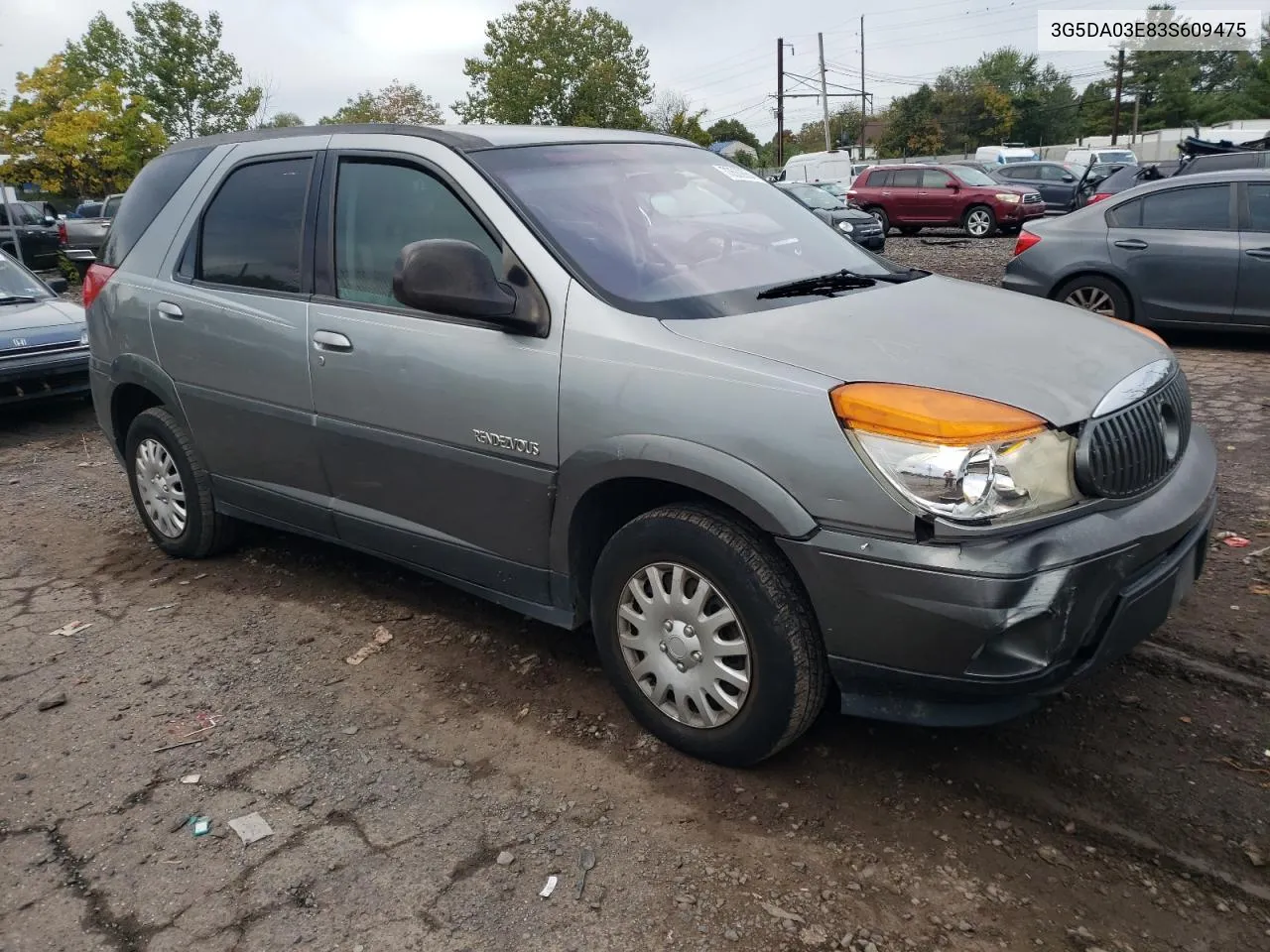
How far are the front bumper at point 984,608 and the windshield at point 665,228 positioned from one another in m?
0.96

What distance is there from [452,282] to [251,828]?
5.44 ft

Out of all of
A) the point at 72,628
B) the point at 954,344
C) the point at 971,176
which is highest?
the point at 971,176

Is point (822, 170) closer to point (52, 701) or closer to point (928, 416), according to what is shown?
point (52, 701)

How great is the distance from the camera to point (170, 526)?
487 centimetres

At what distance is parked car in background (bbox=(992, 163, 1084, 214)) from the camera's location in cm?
2512

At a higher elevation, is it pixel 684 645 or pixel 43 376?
pixel 43 376

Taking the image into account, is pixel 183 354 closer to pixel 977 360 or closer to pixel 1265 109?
pixel 977 360

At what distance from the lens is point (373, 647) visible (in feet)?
13.1

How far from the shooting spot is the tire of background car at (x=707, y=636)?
107 inches

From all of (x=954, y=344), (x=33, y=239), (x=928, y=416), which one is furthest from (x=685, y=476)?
(x=33, y=239)

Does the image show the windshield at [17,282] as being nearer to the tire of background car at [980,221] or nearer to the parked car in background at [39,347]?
the parked car in background at [39,347]

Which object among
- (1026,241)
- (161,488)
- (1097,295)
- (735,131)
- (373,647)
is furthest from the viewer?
(735,131)

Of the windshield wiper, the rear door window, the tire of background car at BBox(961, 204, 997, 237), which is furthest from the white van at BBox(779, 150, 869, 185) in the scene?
the windshield wiper

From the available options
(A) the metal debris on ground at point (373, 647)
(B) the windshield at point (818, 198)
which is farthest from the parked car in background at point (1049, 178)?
(A) the metal debris on ground at point (373, 647)
